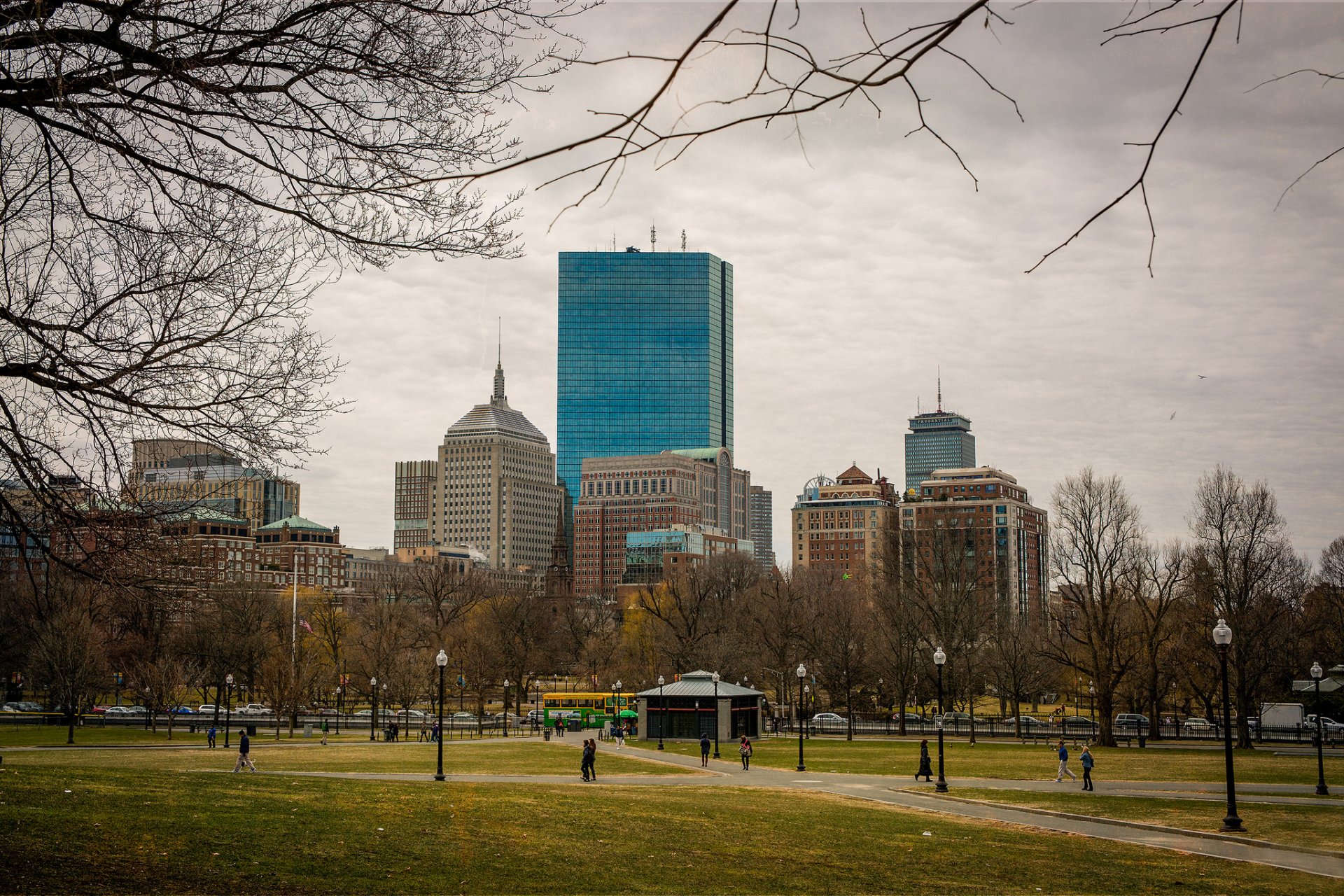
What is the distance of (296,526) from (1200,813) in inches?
7211

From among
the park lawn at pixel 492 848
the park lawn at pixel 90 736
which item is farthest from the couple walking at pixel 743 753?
the park lawn at pixel 90 736

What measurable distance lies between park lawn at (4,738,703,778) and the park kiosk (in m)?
7.33

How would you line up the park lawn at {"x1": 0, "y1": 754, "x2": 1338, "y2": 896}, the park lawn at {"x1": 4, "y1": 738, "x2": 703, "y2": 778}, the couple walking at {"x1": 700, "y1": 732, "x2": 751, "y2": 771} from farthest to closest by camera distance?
the couple walking at {"x1": 700, "y1": 732, "x2": 751, "y2": 771} → the park lawn at {"x1": 4, "y1": 738, "x2": 703, "y2": 778} → the park lawn at {"x1": 0, "y1": 754, "x2": 1338, "y2": 896}

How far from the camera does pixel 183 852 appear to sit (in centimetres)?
1337

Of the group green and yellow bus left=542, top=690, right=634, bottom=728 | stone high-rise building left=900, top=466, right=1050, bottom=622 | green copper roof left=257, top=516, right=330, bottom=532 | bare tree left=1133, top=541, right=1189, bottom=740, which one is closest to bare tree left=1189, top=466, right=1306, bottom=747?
bare tree left=1133, top=541, right=1189, bottom=740

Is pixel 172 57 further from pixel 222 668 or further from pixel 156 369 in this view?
pixel 222 668

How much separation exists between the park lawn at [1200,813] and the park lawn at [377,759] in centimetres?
1364

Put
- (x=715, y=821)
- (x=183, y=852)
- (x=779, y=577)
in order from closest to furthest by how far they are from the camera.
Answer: (x=183, y=852) → (x=715, y=821) → (x=779, y=577)

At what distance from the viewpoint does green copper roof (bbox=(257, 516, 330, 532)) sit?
19000cm

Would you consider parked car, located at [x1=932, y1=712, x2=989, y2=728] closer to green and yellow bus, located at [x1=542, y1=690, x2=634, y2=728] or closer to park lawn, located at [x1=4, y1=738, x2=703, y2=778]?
green and yellow bus, located at [x1=542, y1=690, x2=634, y2=728]

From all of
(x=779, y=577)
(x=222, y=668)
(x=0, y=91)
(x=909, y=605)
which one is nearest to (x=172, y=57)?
(x=0, y=91)

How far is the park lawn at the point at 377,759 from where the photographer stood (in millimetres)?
37344

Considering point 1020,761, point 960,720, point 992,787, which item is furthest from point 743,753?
point 960,720

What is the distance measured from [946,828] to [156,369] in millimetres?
18658
